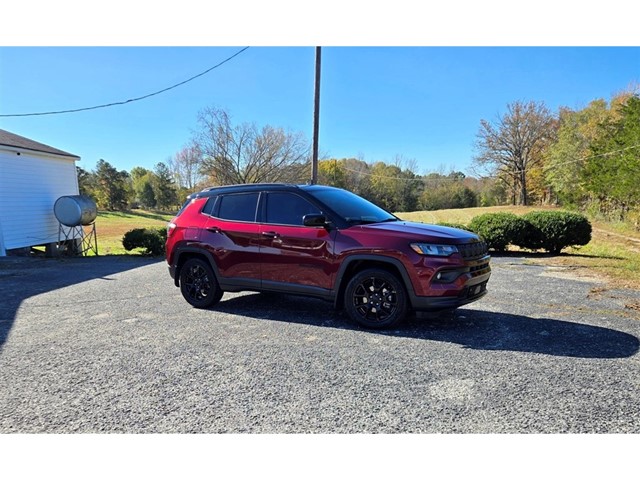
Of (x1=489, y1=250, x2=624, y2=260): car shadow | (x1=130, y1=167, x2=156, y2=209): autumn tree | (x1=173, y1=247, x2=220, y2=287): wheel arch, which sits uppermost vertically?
(x1=130, y1=167, x2=156, y2=209): autumn tree

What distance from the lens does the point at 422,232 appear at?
4.52 m

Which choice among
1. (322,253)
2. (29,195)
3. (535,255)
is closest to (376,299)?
(322,253)

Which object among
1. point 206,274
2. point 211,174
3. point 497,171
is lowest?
point 206,274

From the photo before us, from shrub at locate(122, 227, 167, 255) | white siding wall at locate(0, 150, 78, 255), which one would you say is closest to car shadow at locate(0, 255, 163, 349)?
shrub at locate(122, 227, 167, 255)

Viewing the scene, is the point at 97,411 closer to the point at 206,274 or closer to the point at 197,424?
the point at 197,424

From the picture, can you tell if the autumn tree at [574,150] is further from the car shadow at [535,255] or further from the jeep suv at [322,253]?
the jeep suv at [322,253]

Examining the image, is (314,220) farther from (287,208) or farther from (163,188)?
(163,188)

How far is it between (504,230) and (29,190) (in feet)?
56.7

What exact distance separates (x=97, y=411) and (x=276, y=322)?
2433mm

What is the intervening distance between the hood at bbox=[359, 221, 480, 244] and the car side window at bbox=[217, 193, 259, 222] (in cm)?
158

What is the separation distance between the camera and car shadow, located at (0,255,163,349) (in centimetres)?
619

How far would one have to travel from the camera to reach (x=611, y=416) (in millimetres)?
2639

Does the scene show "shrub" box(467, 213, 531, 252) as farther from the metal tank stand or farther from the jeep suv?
the metal tank stand
